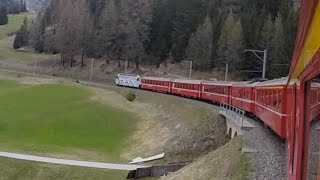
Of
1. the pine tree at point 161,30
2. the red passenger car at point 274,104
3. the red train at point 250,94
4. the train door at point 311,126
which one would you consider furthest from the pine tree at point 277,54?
the train door at point 311,126

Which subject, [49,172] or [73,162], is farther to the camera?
[73,162]

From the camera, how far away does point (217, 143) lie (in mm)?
39719

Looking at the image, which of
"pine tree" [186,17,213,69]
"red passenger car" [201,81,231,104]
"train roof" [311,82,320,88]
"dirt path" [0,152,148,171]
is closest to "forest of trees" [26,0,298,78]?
"pine tree" [186,17,213,69]

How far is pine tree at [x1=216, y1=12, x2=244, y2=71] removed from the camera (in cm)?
9288

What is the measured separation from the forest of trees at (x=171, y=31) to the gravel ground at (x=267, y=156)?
64424 mm

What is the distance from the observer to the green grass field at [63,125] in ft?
142

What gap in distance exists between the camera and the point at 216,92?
47.8 metres

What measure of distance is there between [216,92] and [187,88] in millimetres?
10548

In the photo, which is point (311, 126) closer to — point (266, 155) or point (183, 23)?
point (266, 155)

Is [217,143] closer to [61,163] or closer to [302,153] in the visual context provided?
[61,163]

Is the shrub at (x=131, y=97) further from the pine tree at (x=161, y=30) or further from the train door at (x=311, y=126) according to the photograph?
the train door at (x=311, y=126)

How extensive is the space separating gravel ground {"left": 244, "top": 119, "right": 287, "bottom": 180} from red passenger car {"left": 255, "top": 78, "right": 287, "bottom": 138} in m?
1.05

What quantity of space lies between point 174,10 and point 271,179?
10148cm

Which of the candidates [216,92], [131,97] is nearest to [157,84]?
[131,97]
